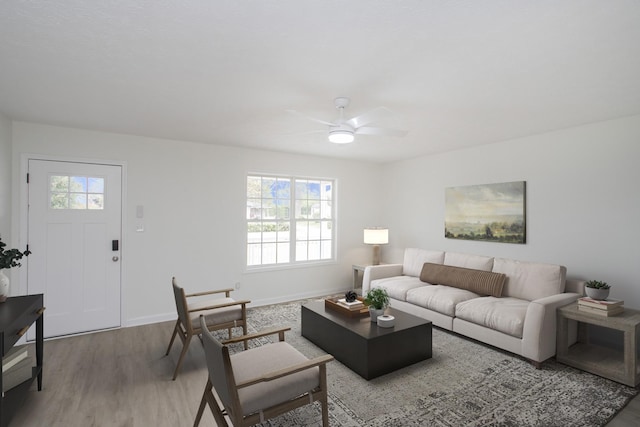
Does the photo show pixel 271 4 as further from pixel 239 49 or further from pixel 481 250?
pixel 481 250

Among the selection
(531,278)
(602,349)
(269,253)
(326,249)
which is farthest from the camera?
(326,249)

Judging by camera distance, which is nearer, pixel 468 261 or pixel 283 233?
pixel 468 261

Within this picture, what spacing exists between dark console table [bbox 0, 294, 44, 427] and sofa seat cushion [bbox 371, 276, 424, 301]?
3800mm

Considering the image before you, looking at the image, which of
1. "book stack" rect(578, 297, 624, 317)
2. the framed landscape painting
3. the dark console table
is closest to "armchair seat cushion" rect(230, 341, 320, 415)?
the dark console table

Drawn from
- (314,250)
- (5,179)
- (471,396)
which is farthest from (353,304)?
(5,179)

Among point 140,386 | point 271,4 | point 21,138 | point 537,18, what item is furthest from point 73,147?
point 537,18

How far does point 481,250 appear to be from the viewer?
468 centimetres

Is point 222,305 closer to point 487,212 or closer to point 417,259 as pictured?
point 417,259

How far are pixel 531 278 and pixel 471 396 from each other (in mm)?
1867

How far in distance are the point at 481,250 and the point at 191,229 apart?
4.26m

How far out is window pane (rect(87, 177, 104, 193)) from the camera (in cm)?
394

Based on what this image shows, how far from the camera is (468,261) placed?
4.45 meters

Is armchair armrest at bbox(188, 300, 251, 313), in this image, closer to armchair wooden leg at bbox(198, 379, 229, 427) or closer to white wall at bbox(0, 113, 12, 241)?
armchair wooden leg at bbox(198, 379, 229, 427)

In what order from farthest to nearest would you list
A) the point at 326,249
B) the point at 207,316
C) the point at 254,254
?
1. the point at 326,249
2. the point at 254,254
3. the point at 207,316
